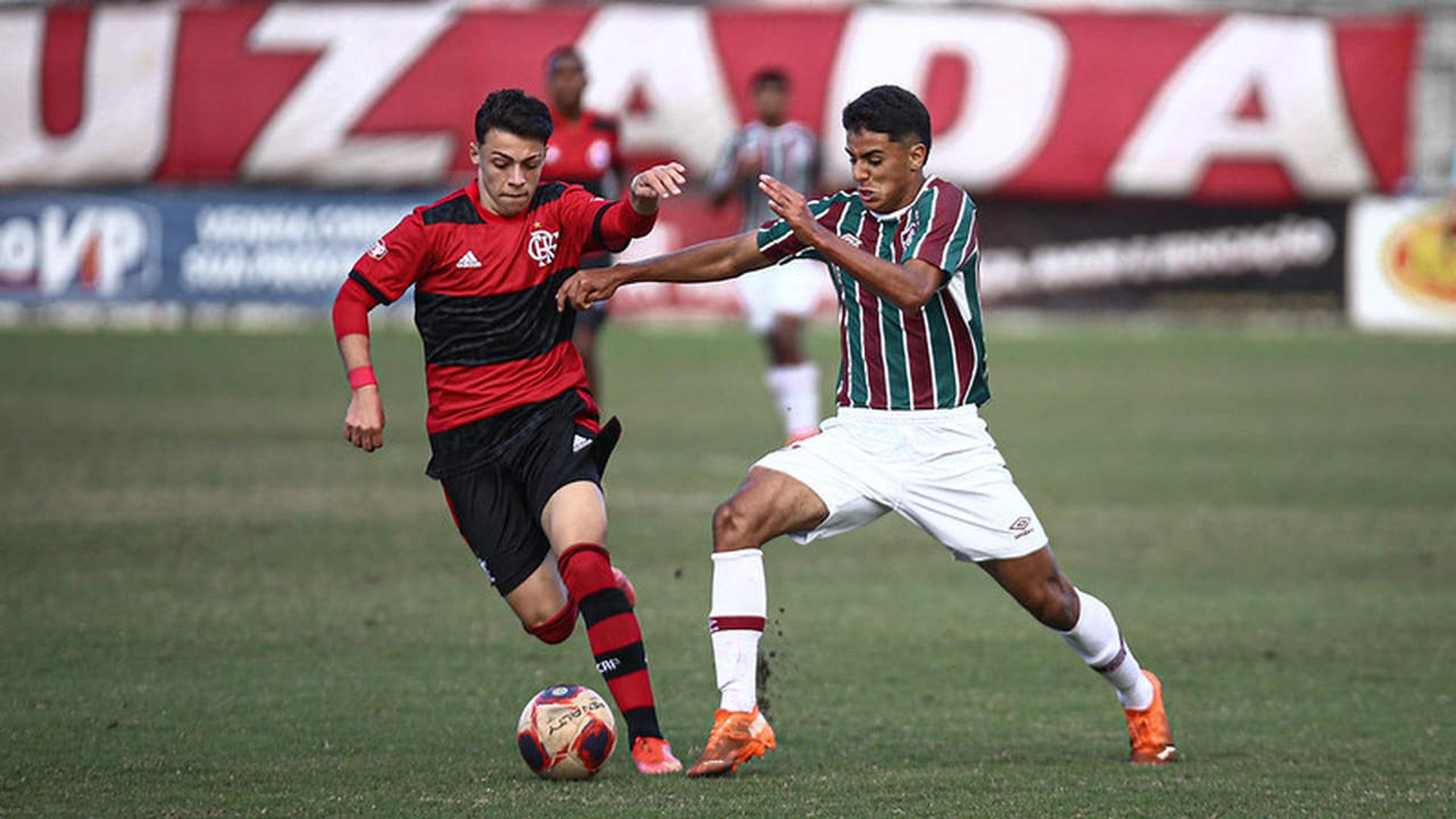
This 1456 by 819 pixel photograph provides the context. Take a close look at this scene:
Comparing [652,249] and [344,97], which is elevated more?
[344,97]

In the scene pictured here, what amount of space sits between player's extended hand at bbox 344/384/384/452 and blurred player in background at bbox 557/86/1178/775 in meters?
0.72

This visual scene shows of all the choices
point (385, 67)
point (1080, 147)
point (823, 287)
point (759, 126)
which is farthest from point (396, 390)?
point (1080, 147)

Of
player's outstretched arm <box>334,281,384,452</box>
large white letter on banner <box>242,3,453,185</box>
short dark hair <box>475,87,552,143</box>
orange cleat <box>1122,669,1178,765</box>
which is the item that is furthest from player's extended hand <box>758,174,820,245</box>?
large white letter on banner <box>242,3,453,185</box>

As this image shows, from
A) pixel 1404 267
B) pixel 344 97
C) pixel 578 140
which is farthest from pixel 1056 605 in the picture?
pixel 344 97

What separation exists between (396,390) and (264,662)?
11450mm

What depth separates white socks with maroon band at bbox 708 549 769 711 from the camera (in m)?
6.29

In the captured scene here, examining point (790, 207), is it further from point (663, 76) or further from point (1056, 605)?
point (663, 76)

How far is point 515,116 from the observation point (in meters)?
6.64

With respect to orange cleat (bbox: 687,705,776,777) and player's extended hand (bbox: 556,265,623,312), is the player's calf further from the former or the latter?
player's extended hand (bbox: 556,265,623,312)

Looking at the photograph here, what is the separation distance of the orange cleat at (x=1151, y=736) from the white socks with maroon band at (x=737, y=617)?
1.26 meters

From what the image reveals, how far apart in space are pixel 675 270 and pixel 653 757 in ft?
5.03

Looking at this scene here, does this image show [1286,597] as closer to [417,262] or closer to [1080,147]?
[417,262]

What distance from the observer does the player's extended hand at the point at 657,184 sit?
655cm

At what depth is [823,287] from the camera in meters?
26.6
